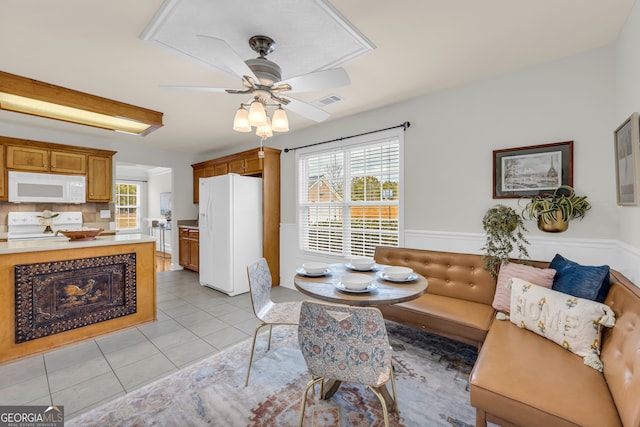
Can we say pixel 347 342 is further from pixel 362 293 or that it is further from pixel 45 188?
pixel 45 188

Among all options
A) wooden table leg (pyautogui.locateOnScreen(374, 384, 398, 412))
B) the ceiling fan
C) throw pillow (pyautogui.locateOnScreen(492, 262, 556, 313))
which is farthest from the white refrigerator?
throw pillow (pyautogui.locateOnScreen(492, 262, 556, 313))

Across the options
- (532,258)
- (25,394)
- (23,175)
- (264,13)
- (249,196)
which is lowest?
(25,394)

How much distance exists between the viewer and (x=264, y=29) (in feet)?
5.73

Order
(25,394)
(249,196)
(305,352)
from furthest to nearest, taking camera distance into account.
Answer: (249,196) → (25,394) → (305,352)

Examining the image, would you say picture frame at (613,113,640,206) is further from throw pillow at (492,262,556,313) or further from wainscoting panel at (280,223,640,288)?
throw pillow at (492,262,556,313)

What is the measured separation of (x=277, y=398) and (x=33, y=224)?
4.84m

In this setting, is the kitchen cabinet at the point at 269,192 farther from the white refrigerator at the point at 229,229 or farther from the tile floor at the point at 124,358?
the tile floor at the point at 124,358

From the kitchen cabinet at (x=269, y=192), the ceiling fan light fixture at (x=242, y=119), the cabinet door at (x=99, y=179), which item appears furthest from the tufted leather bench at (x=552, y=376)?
the cabinet door at (x=99, y=179)

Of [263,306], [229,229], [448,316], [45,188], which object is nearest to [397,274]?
[448,316]

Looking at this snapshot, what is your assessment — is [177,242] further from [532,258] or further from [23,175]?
[532,258]

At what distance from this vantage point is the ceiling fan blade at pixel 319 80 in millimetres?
1717

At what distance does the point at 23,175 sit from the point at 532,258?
6.44 metres

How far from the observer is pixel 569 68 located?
231 cm

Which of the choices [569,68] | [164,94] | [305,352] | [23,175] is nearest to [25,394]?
[305,352]
